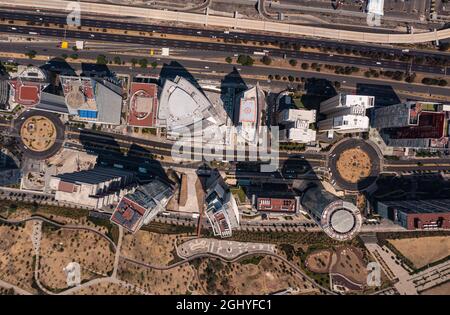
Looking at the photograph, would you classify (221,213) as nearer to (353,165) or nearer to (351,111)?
(351,111)

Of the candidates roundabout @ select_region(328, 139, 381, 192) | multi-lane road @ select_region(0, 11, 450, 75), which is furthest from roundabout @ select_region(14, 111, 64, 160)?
roundabout @ select_region(328, 139, 381, 192)

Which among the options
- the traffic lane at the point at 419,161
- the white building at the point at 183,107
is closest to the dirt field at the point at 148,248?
the white building at the point at 183,107

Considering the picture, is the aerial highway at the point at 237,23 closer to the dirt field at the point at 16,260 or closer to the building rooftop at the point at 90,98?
the building rooftop at the point at 90,98

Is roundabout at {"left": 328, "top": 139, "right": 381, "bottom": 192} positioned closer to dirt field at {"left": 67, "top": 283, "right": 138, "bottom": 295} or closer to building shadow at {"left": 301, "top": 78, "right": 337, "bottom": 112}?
building shadow at {"left": 301, "top": 78, "right": 337, "bottom": 112}

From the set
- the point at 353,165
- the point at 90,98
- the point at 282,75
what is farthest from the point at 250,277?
the point at 90,98

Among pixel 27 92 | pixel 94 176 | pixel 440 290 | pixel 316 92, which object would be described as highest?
pixel 316 92
